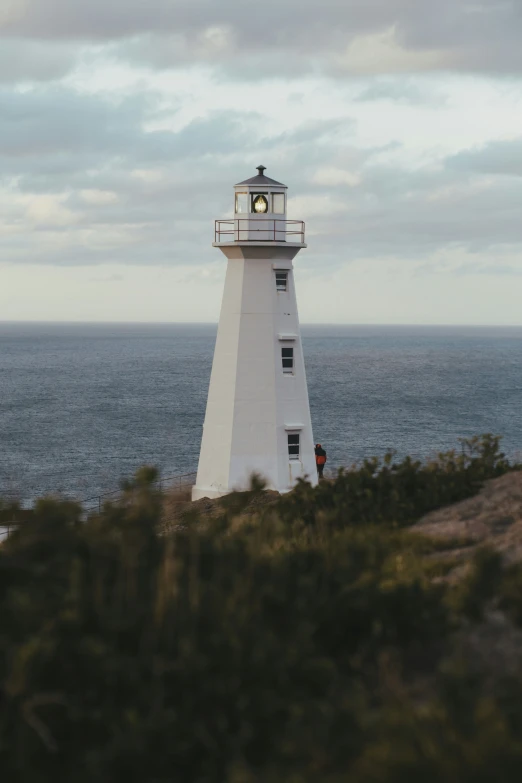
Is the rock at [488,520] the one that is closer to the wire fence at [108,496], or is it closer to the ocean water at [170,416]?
the wire fence at [108,496]

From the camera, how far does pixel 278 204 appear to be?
2902 centimetres

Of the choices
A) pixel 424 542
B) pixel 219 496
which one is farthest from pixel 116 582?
pixel 219 496

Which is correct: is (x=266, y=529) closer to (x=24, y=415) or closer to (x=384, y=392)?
(x=24, y=415)

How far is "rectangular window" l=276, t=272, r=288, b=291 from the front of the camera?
28.9m

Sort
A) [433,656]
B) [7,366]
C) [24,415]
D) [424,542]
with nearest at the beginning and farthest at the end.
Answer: [433,656] < [424,542] < [24,415] < [7,366]

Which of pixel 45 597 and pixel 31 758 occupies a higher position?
pixel 45 597

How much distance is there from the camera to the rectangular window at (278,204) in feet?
94.8

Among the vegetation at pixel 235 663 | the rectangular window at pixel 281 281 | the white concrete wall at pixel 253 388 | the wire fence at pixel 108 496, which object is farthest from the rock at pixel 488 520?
the rectangular window at pixel 281 281

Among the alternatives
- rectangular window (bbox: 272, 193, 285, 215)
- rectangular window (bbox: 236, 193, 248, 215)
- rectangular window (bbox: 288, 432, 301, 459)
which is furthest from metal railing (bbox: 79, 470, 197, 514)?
rectangular window (bbox: 272, 193, 285, 215)

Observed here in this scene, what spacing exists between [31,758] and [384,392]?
91.1 m

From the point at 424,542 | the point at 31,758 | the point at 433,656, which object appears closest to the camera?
the point at 31,758

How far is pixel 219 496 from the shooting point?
27.9 m

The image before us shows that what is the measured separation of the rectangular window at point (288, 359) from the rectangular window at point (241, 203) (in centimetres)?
Answer: 398

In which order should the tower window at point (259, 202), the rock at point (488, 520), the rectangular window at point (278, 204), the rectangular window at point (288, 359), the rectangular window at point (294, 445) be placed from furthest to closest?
the rectangular window at point (278, 204), the tower window at point (259, 202), the rectangular window at point (288, 359), the rectangular window at point (294, 445), the rock at point (488, 520)
